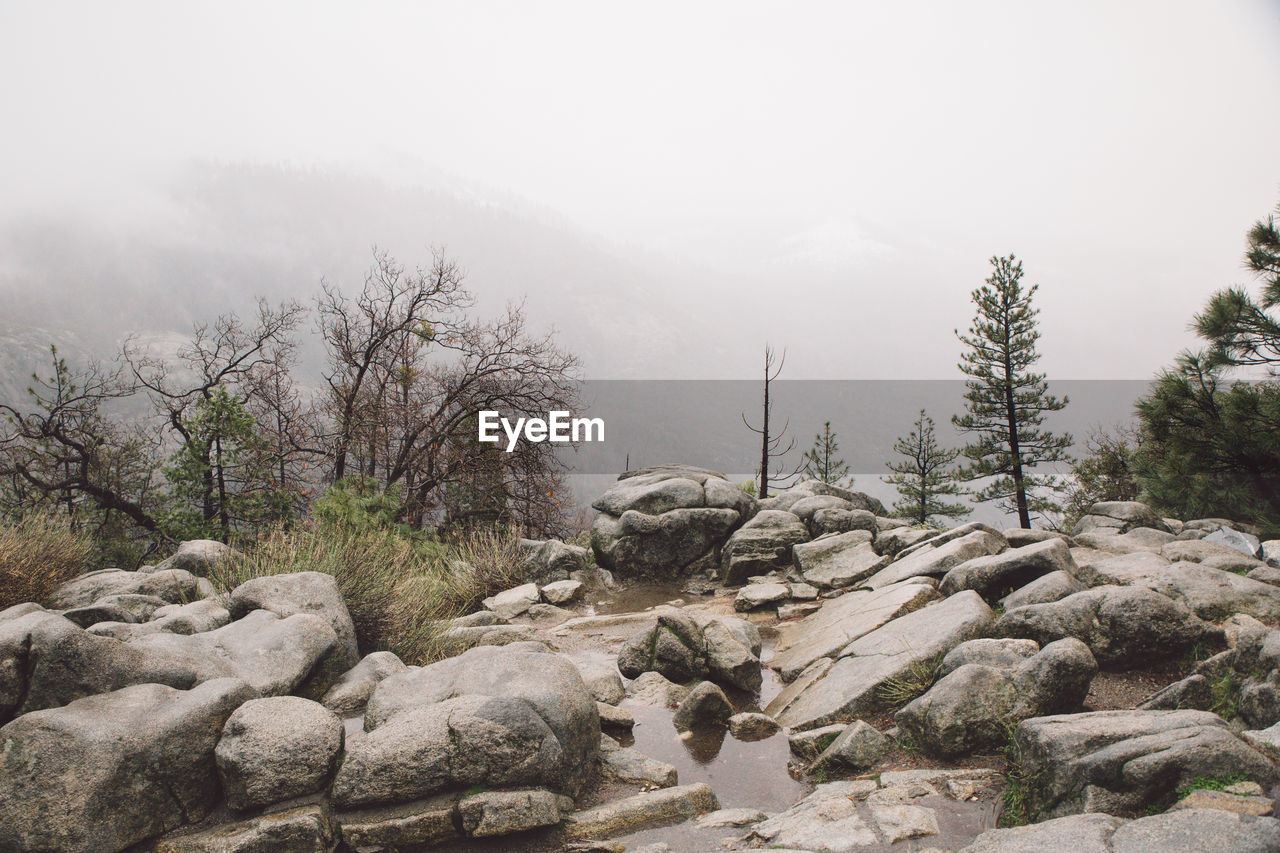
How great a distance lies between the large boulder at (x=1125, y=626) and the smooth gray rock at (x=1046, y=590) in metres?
0.45

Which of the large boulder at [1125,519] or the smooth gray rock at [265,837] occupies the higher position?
the large boulder at [1125,519]

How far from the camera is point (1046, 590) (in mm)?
6379

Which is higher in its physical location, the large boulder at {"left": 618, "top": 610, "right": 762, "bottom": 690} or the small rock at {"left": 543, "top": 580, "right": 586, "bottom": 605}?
the large boulder at {"left": 618, "top": 610, "right": 762, "bottom": 690}

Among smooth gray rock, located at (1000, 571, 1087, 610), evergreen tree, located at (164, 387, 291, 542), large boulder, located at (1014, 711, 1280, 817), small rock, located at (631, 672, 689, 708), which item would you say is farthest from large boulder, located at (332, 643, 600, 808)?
evergreen tree, located at (164, 387, 291, 542)

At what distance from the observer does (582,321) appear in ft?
624

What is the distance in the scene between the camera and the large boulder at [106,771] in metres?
3.79

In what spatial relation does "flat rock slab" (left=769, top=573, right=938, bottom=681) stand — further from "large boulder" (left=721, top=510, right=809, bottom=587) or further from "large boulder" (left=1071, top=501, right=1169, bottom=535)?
"large boulder" (left=1071, top=501, right=1169, bottom=535)

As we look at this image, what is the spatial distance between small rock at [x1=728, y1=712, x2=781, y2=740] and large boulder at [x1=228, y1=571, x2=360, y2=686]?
3847mm

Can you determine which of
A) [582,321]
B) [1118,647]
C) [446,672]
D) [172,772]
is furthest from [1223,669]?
[582,321]

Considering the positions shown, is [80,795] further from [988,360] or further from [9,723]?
[988,360]

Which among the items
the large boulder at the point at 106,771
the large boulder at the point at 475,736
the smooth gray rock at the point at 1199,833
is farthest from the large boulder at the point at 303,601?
the smooth gray rock at the point at 1199,833

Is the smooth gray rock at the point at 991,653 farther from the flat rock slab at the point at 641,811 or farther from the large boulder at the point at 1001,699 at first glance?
the flat rock slab at the point at 641,811

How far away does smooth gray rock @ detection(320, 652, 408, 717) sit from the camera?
18.8 feet

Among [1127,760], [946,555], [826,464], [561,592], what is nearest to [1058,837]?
[1127,760]
